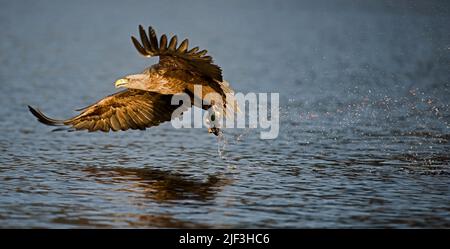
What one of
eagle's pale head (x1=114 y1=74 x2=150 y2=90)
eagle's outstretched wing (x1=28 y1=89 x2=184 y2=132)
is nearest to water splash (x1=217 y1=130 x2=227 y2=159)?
eagle's outstretched wing (x1=28 y1=89 x2=184 y2=132)

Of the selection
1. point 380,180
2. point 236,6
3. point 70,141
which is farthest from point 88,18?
point 380,180

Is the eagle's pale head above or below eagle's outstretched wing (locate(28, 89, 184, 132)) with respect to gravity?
above

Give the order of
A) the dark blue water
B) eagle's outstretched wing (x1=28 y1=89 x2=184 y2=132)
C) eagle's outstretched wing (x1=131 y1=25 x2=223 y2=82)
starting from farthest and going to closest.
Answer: eagle's outstretched wing (x1=28 y1=89 x2=184 y2=132) < eagle's outstretched wing (x1=131 y1=25 x2=223 y2=82) < the dark blue water

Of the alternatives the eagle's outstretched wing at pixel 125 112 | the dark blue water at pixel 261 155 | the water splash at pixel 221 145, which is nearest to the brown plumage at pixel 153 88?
the eagle's outstretched wing at pixel 125 112

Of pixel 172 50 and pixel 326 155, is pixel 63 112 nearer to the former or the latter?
pixel 326 155

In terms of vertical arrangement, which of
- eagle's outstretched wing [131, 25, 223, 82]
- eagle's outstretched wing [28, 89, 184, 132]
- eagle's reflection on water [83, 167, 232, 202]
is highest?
eagle's outstretched wing [131, 25, 223, 82]

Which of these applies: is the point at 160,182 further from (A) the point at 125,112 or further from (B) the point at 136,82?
(A) the point at 125,112

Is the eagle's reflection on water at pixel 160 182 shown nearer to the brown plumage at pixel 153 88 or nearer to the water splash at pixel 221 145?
the brown plumage at pixel 153 88

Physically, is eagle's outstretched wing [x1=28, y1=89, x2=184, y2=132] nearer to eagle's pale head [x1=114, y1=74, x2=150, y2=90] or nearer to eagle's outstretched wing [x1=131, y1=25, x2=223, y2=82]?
eagle's pale head [x1=114, y1=74, x2=150, y2=90]

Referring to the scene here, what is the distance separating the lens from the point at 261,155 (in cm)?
1226

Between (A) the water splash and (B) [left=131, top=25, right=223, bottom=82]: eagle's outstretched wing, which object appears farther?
(A) the water splash

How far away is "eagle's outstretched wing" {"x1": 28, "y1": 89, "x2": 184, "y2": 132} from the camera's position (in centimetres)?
1115

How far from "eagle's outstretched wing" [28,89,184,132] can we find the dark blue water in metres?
0.50

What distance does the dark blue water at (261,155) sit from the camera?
356 inches
